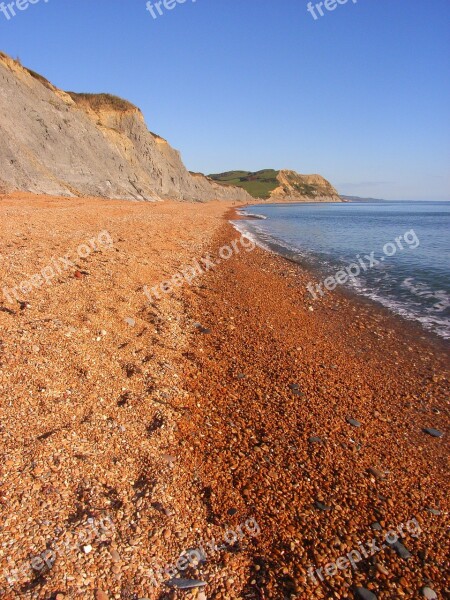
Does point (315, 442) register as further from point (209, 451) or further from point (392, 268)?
point (392, 268)

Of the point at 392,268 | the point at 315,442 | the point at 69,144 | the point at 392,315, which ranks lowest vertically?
the point at 392,268

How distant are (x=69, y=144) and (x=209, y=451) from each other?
45.4 metres

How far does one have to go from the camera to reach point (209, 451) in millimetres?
4445

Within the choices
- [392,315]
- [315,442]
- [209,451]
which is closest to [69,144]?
[392,315]

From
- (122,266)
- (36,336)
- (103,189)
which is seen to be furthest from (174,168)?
(36,336)

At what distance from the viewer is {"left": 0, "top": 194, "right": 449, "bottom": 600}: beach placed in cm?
306

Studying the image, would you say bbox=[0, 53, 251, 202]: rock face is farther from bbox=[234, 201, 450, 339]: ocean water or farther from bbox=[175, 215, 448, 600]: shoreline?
bbox=[175, 215, 448, 600]: shoreline

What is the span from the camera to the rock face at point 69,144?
108ft

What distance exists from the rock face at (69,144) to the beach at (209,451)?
96.9ft

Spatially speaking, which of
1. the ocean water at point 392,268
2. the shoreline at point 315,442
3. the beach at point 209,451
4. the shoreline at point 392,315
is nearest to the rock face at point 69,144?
the ocean water at point 392,268

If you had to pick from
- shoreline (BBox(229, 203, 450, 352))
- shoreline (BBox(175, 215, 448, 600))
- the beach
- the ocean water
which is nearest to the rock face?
the ocean water

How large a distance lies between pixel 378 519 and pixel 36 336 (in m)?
5.37

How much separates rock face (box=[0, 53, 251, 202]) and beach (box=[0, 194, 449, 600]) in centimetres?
2952

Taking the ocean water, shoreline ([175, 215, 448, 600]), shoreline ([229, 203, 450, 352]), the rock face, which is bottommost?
the ocean water
